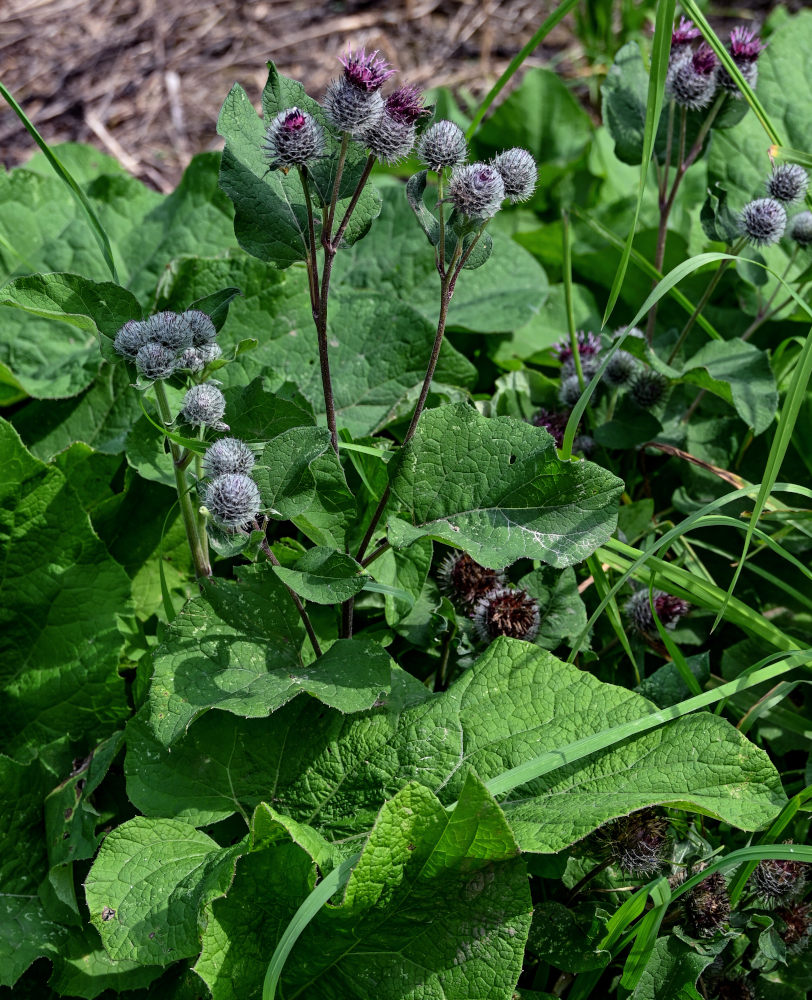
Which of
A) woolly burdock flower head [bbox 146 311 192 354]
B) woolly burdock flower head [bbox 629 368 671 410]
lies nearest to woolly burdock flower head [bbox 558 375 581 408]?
woolly burdock flower head [bbox 629 368 671 410]

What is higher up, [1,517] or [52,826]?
[1,517]

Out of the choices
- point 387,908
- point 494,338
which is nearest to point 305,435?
point 387,908

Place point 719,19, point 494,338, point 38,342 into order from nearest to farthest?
1. point 38,342
2. point 494,338
3. point 719,19

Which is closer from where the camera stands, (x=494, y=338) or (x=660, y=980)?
(x=660, y=980)

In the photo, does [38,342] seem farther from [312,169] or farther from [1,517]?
[312,169]

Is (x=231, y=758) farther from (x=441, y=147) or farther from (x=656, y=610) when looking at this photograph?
(x=441, y=147)

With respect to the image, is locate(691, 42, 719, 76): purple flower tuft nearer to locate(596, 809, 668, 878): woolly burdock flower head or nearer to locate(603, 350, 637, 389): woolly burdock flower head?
locate(603, 350, 637, 389): woolly burdock flower head
